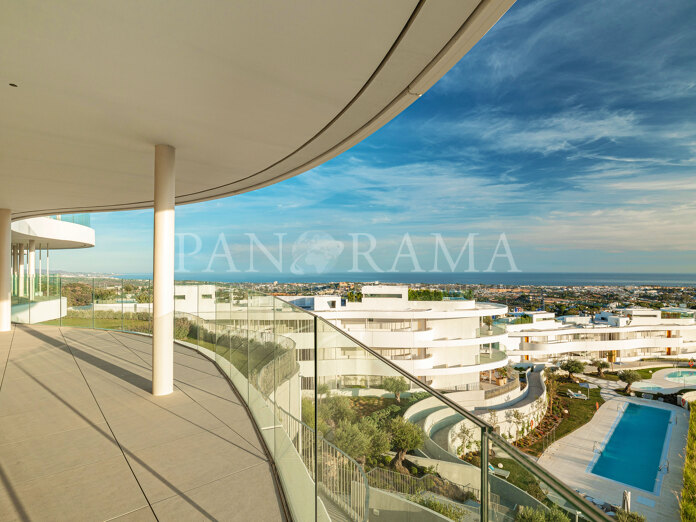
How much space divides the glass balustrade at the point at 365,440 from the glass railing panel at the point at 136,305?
4.89 meters

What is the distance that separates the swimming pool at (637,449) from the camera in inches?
743

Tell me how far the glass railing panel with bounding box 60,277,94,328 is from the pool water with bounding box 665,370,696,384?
161 ft

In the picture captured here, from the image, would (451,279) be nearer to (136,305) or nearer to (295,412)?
(136,305)

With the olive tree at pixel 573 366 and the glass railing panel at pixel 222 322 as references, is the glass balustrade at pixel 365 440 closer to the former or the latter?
the glass railing panel at pixel 222 322

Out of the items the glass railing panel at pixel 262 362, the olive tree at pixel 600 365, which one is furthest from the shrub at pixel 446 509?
the olive tree at pixel 600 365

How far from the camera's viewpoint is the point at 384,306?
101 ft

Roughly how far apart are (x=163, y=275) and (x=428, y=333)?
25408 millimetres

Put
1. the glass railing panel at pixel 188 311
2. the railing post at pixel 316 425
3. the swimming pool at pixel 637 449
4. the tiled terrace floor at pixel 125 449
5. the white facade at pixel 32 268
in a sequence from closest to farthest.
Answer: the railing post at pixel 316 425
the tiled terrace floor at pixel 125 449
the glass railing panel at pixel 188 311
the white facade at pixel 32 268
the swimming pool at pixel 637 449

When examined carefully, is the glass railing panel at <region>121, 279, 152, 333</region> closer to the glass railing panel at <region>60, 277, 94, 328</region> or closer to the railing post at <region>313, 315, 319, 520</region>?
the glass railing panel at <region>60, 277, 94, 328</region>

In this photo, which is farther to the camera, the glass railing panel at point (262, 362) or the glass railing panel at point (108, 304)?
the glass railing panel at point (108, 304)

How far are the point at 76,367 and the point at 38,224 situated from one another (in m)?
12.1

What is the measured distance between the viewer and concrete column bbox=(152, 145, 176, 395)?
4457 millimetres

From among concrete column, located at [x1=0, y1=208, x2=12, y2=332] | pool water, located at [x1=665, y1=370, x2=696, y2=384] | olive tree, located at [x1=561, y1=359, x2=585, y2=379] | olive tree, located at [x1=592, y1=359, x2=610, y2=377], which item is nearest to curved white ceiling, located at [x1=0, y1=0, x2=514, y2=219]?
concrete column, located at [x1=0, y1=208, x2=12, y2=332]

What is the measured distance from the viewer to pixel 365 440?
4.97 feet
